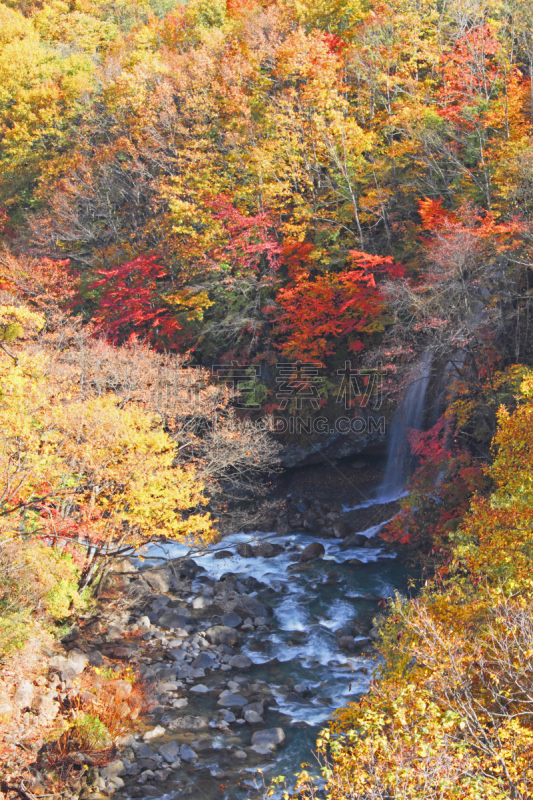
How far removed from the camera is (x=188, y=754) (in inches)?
387

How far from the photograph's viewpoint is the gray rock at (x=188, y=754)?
974cm

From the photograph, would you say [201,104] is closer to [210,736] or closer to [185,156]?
[185,156]

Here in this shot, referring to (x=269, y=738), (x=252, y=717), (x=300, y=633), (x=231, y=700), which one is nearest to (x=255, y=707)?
(x=252, y=717)

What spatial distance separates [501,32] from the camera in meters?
19.6

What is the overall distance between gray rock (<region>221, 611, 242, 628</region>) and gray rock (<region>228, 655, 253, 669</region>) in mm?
1405

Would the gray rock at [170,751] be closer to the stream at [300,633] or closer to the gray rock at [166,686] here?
the stream at [300,633]

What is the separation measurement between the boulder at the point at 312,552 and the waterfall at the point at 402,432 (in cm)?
359

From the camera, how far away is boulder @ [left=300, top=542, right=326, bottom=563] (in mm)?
17750

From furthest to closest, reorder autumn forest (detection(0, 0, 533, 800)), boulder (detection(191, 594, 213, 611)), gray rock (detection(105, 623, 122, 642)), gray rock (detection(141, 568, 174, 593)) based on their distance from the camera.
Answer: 1. gray rock (detection(141, 568, 174, 593))
2. boulder (detection(191, 594, 213, 611))
3. gray rock (detection(105, 623, 122, 642))
4. autumn forest (detection(0, 0, 533, 800))

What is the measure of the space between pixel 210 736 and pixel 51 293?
18.5 metres

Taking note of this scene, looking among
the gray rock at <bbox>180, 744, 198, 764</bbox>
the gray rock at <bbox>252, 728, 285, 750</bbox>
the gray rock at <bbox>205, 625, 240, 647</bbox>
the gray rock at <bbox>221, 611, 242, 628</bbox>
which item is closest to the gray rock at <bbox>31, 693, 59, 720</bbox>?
the gray rock at <bbox>180, 744, 198, 764</bbox>

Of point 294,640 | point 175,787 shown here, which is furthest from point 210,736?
point 294,640

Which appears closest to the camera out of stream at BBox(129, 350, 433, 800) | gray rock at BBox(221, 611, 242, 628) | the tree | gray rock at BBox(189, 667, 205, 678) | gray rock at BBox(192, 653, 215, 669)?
stream at BBox(129, 350, 433, 800)

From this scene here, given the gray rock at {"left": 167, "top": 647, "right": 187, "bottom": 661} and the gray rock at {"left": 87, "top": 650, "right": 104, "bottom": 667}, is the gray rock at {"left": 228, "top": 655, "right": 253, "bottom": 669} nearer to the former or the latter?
the gray rock at {"left": 167, "top": 647, "right": 187, "bottom": 661}
